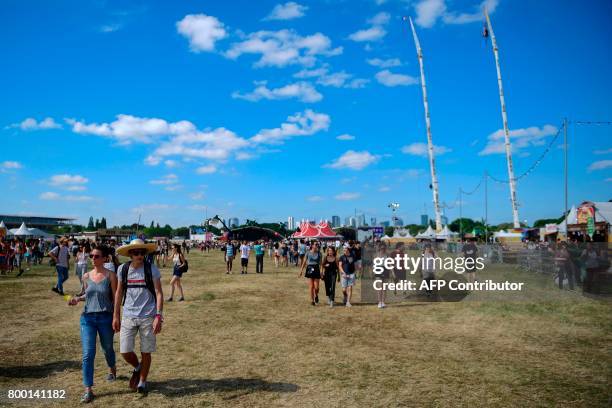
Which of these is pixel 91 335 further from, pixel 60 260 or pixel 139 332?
pixel 60 260

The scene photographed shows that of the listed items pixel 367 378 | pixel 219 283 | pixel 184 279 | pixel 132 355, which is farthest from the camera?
pixel 184 279

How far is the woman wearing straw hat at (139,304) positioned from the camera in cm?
548

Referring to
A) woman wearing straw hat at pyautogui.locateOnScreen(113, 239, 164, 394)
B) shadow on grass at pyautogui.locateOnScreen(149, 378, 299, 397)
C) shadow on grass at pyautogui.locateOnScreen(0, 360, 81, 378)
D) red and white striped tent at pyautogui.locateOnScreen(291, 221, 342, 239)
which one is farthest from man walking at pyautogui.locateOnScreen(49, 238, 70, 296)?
red and white striped tent at pyautogui.locateOnScreen(291, 221, 342, 239)

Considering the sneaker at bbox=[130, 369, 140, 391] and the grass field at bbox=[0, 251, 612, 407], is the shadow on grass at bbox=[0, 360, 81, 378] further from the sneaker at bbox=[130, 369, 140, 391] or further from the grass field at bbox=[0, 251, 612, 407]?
the sneaker at bbox=[130, 369, 140, 391]

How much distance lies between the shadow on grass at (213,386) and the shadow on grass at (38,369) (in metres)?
1.85

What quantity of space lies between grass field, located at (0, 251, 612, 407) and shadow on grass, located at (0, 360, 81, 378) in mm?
31

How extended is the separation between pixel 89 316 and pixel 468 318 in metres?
8.98

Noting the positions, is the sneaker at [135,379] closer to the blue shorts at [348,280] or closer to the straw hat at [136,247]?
the straw hat at [136,247]

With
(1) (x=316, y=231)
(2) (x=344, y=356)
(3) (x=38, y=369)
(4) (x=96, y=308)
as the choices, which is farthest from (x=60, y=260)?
(1) (x=316, y=231)

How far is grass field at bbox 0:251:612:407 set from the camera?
5691 millimetres

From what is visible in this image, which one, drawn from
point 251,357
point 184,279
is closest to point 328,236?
point 184,279

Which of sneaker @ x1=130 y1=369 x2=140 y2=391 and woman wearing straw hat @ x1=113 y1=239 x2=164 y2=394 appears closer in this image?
woman wearing straw hat @ x1=113 y1=239 x2=164 y2=394

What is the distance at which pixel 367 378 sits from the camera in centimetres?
639

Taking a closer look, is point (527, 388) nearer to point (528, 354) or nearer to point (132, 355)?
point (528, 354)
